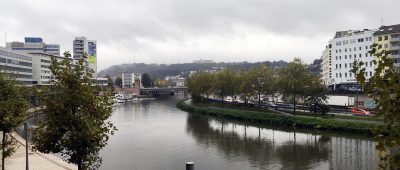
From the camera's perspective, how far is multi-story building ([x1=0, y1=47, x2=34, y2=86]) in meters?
111

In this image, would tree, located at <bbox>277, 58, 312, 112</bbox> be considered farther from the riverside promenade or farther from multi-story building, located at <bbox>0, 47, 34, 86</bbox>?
multi-story building, located at <bbox>0, 47, 34, 86</bbox>

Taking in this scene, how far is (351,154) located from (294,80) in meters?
33.7

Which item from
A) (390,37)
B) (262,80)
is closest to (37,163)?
(262,80)

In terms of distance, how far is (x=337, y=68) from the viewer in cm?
11575

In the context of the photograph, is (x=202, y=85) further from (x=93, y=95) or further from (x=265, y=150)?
(x=93, y=95)

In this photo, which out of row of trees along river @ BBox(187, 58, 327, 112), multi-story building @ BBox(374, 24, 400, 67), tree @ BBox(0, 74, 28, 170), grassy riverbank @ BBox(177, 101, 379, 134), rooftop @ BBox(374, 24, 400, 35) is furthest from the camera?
rooftop @ BBox(374, 24, 400, 35)

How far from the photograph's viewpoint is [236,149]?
48.2 metres

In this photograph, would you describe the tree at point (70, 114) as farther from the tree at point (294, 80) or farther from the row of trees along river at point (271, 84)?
the tree at point (294, 80)

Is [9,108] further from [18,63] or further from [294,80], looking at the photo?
[18,63]

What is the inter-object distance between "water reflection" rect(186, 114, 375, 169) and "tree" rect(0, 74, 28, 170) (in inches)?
861

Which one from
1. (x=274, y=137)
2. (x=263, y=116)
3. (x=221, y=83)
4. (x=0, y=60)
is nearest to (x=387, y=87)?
(x=274, y=137)

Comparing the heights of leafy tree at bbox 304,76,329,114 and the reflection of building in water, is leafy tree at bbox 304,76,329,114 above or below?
above

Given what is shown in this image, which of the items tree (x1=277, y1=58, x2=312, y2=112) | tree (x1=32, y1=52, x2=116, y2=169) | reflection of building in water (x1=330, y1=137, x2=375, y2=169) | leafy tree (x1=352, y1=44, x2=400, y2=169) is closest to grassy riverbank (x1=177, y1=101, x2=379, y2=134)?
reflection of building in water (x1=330, y1=137, x2=375, y2=169)

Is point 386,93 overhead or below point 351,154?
overhead
